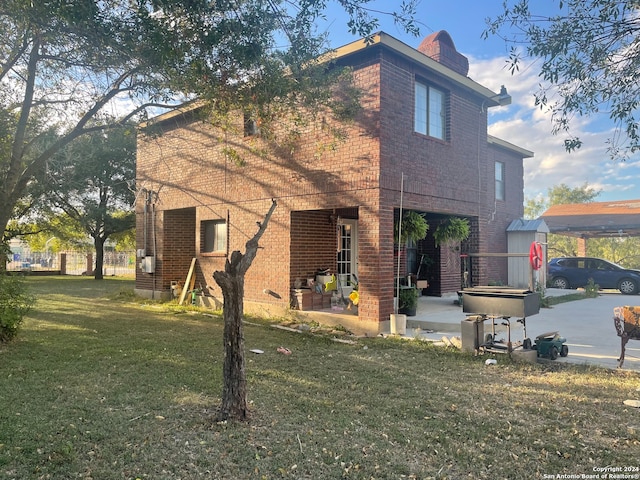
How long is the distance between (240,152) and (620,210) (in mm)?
20095

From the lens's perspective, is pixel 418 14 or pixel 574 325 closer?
pixel 418 14

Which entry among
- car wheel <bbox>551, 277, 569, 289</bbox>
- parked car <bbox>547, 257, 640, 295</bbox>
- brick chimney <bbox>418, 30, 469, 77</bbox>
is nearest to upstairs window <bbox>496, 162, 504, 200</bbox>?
parked car <bbox>547, 257, 640, 295</bbox>

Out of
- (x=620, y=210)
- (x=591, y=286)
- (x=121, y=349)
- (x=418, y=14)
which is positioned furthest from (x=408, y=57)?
(x=620, y=210)

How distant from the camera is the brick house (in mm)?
8812

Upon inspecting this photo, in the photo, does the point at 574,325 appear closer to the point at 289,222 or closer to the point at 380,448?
the point at 289,222

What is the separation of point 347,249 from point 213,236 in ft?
→ 12.7

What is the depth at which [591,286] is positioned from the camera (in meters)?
15.8

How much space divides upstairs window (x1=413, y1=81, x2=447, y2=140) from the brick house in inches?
1.2

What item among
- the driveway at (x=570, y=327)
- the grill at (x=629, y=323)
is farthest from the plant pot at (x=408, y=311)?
the grill at (x=629, y=323)

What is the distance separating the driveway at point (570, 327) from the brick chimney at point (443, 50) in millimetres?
6046

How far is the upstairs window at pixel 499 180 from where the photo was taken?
1756 centimetres

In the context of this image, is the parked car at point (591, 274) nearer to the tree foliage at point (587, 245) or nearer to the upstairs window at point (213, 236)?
the tree foliage at point (587, 245)

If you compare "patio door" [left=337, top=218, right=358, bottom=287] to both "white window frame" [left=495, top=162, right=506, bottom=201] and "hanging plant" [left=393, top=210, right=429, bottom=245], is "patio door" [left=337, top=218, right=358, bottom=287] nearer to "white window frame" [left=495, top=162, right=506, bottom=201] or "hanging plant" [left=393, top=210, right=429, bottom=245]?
"hanging plant" [left=393, top=210, right=429, bottom=245]

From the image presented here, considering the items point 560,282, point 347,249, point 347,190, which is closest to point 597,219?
point 560,282
